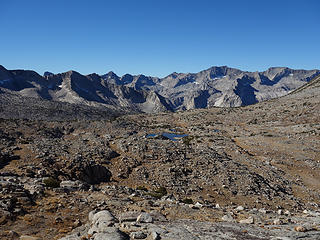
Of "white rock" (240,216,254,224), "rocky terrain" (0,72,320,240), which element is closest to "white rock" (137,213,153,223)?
"rocky terrain" (0,72,320,240)

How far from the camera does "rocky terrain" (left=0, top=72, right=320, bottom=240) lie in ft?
40.3

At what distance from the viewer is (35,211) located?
13.9m

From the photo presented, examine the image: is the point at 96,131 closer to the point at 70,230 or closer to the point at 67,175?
the point at 67,175

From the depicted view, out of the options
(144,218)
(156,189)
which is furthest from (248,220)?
(156,189)

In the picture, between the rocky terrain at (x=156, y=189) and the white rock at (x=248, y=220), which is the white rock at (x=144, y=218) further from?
the white rock at (x=248, y=220)

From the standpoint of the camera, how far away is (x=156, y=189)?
93.3 ft

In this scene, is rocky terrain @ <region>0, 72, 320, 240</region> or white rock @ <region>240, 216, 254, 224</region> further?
white rock @ <region>240, 216, 254, 224</region>

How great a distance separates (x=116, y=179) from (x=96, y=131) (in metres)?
44.4

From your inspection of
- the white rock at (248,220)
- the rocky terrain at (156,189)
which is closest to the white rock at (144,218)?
the rocky terrain at (156,189)

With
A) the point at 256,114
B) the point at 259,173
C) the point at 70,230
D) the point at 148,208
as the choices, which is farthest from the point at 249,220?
the point at 256,114

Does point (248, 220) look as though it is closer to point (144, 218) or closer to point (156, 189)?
point (144, 218)

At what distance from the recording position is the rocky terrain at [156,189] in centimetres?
1227

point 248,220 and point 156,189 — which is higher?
point 248,220

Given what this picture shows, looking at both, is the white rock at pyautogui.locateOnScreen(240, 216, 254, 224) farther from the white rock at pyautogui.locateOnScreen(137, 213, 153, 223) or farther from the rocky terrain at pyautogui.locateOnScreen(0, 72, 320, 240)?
the white rock at pyautogui.locateOnScreen(137, 213, 153, 223)
